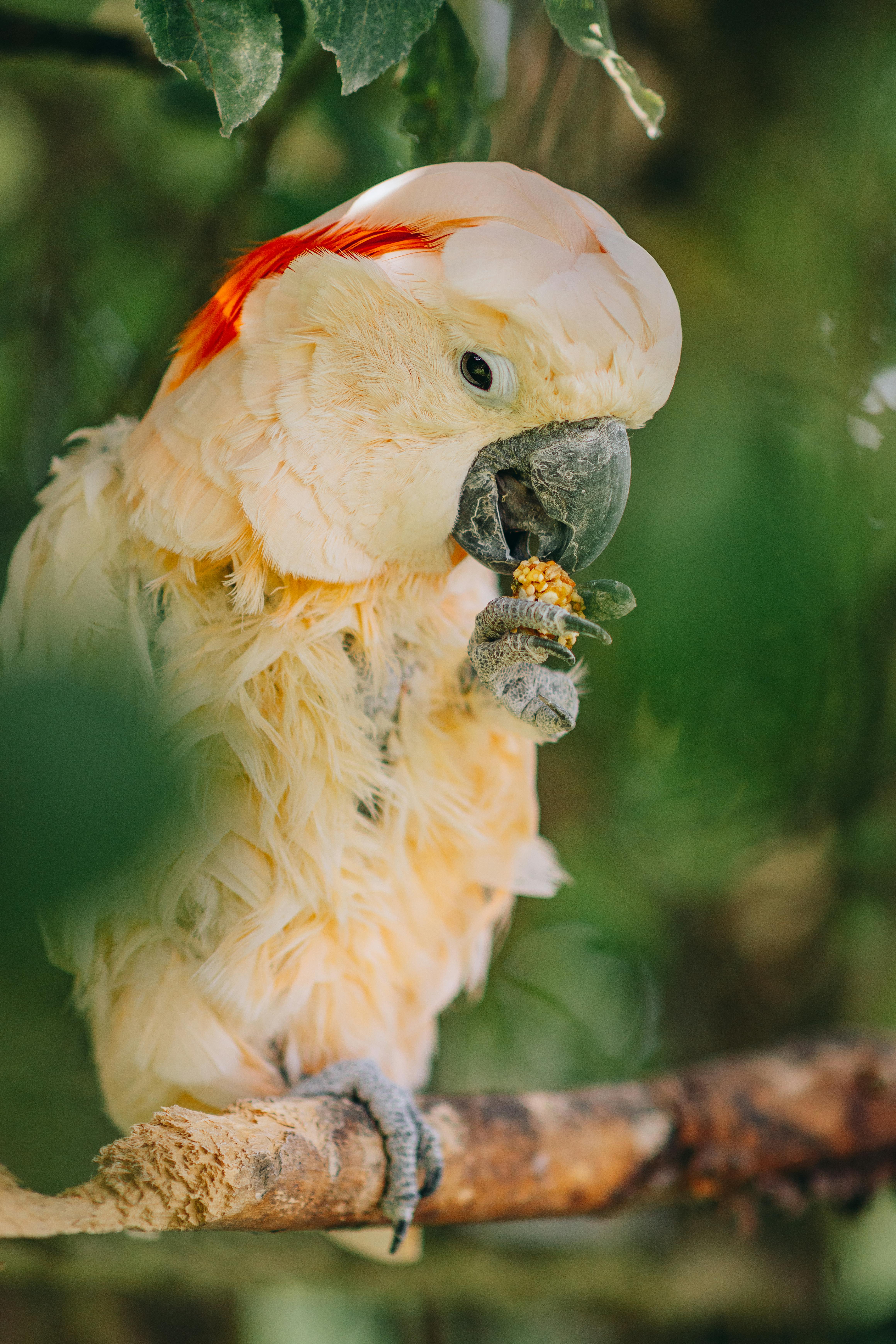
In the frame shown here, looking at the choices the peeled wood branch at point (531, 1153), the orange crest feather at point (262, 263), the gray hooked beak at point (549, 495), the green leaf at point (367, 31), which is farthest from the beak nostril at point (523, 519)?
the peeled wood branch at point (531, 1153)

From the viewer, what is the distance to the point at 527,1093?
1.17 m

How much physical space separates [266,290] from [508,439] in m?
0.23

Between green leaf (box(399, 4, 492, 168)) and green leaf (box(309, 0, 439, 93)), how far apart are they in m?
0.19

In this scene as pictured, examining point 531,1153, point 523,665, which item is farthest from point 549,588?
point 531,1153

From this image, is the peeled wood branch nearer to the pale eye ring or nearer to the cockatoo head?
the cockatoo head

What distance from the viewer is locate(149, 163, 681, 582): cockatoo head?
64 centimetres

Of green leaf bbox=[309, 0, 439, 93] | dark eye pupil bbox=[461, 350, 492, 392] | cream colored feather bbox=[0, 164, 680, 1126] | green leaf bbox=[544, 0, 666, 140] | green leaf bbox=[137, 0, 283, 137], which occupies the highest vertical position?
green leaf bbox=[544, 0, 666, 140]

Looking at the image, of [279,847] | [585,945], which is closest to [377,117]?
[279,847]

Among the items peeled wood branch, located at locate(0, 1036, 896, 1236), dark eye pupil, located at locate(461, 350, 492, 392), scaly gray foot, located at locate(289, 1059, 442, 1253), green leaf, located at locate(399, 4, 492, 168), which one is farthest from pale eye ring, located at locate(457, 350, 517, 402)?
scaly gray foot, located at locate(289, 1059, 442, 1253)

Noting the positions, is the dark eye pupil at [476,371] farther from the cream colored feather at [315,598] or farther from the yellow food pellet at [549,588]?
the yellow food pellet at [549,588]

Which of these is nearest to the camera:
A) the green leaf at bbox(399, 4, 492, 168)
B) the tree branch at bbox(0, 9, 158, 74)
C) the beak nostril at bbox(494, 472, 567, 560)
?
the beak nostril at bbox(494, 472, 567, 560)

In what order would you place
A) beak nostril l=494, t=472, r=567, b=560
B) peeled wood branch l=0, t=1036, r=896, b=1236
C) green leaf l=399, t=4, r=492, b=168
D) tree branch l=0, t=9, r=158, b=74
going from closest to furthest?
peeled wood branch l=0, t=1036, r=896, b=1236 < beak nostril l=494, t=472, r=567, b=560 < green leaf l=399, t=4, r=492, b=168 < tree branch l=0, t=9, r=158, b=74

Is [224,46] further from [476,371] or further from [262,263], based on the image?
[476,371]

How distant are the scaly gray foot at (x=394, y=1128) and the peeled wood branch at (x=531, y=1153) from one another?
0.01 m
